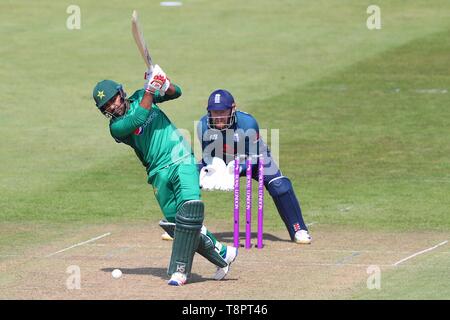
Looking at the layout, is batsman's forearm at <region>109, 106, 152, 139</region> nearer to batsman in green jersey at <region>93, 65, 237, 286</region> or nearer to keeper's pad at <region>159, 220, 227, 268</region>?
batsman in green jersey at <region>93, 65, 237, 286</region>

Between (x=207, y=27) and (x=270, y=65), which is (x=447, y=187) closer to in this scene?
(x=270, y=65)

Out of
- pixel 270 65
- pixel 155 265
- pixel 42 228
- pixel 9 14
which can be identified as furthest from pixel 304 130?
pixel 9 14

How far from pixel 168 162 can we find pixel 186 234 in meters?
0.77

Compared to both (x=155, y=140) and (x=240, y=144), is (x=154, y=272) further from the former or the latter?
(x=240, y=144)

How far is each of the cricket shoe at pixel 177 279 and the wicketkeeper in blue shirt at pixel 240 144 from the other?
2413 millimetres

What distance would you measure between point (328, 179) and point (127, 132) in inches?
271

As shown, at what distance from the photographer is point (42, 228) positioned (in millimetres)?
14633

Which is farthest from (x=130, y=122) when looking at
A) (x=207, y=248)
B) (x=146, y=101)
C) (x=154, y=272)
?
(x=154, y=272)

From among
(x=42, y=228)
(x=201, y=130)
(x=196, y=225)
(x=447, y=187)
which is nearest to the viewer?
(x=196, y=225)

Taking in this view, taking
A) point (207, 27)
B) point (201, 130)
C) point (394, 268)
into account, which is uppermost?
point (207, 27)

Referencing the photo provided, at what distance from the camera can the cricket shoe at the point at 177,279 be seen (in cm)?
1139

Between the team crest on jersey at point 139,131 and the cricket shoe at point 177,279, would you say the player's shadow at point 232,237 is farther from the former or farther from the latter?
the team crest on jersey at point 139,131

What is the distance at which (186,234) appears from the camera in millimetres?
11320

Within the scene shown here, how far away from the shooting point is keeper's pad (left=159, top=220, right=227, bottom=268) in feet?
37.9
